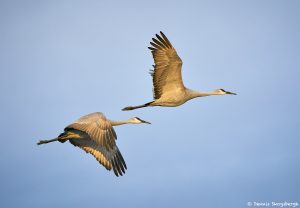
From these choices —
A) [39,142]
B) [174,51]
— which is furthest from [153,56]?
A: [39,142]

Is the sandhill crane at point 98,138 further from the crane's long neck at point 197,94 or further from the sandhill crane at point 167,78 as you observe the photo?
the crane's long neck at point 197,94

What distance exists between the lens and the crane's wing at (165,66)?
870 inches

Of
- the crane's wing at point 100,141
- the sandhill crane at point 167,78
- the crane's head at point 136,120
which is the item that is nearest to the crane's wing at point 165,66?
the sandhill crane at point 167,78

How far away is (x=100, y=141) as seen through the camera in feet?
67.4

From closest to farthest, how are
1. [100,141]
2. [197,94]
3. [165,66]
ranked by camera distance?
1. [100,141]
2. [165,66]
3. [197,94]

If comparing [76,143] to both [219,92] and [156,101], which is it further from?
[219,92]

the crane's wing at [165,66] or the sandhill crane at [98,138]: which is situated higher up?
the crane's wing at [165,66]

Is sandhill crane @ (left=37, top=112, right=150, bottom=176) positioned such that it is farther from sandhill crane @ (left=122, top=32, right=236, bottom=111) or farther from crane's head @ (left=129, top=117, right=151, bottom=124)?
sandhill crane @ (left=122, top=32, right=236, bottom=111)

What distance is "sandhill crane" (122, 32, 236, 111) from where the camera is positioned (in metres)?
22.1

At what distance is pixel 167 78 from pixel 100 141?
296 cm

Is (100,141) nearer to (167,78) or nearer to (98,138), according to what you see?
(98,138)

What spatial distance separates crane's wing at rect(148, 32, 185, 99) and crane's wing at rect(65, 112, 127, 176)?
198 centimetres

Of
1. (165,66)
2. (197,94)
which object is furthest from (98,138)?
(197,94)

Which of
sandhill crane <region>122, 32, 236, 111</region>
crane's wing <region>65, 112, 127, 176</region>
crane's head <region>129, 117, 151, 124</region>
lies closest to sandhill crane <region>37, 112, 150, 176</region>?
crane's wing <region>65, 112, 127, 176</region>
